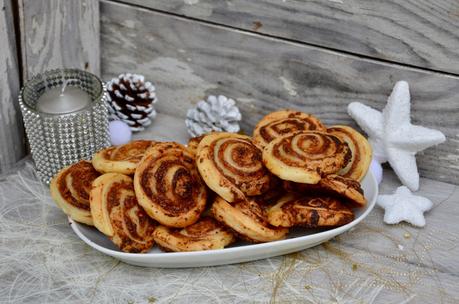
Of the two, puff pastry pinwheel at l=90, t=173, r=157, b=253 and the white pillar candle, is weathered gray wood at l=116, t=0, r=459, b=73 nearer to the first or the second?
the white pillar candle

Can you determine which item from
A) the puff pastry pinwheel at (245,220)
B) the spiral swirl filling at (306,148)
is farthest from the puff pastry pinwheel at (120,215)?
the spiral swirl filling at (306,148)

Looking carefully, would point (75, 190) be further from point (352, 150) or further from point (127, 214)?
point (352, 150)

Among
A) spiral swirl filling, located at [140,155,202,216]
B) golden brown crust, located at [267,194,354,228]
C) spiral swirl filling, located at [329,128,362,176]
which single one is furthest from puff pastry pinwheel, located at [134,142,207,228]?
spiral swirl filling, located at [329,128,362,176]

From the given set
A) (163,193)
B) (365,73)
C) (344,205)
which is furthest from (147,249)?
(365,73)

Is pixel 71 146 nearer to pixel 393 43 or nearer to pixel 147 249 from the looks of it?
pixel 147 249

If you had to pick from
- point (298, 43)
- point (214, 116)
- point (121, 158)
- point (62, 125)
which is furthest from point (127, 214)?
point (298, 43)

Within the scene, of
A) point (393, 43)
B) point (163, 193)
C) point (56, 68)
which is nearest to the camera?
point (163, 193)
